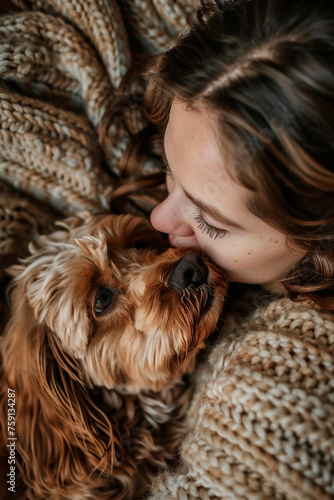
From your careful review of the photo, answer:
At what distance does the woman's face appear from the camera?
118 centimetres

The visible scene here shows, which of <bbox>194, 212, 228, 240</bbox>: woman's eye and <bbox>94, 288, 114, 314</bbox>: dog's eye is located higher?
<bbox>194, 212, 228, 240</bbox>: woman's eye

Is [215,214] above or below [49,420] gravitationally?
above

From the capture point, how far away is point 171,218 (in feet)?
4.84

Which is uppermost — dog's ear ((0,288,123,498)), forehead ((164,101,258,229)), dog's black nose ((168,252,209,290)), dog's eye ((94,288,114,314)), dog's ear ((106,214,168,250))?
forehead ((164,101,258,229))

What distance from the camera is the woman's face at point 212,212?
118 cm

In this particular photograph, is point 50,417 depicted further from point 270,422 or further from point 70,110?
point 70,110

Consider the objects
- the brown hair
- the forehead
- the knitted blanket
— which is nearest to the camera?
the brown hair

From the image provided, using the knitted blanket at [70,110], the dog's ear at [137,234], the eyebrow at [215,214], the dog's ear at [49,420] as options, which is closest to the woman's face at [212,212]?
the eyebrow at [215,214]

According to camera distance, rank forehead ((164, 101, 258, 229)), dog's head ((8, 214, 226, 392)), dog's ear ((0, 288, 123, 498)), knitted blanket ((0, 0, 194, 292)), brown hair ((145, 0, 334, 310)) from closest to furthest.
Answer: brown hair ((145, 0, 334, 310)) < forehead ((164, 101, 258, 229)) < dog's head ((8, 214, 226, 392)) < dog's ear ((0, 288, 123, 498)) < knitted blanket ((0, 0, 194, 292))

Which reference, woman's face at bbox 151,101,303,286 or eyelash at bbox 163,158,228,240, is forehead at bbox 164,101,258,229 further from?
eyelash at bbox 163,158,228,240

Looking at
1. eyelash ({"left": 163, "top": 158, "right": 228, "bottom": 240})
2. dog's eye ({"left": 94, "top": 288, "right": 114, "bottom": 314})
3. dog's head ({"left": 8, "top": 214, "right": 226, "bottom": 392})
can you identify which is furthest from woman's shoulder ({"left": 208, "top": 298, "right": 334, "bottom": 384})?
dog's eye ({"left": 94, "top": 288, "right": 114, "bottom": 314})

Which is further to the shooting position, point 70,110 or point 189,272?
point 70,110

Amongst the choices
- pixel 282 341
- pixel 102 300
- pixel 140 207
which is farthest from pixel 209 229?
pixel 140 207

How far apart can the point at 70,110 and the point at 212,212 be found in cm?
Result: 98
